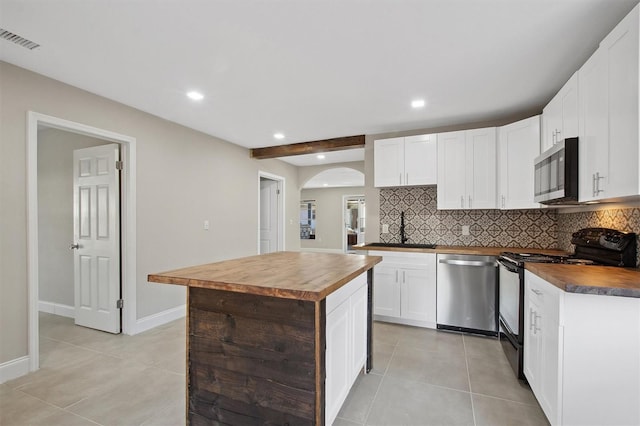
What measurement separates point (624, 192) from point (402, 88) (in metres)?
1.79

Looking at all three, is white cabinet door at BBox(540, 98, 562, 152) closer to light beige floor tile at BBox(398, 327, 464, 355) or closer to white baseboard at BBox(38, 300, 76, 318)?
light beige floor tile at BBox(398, 327, 464, 355)

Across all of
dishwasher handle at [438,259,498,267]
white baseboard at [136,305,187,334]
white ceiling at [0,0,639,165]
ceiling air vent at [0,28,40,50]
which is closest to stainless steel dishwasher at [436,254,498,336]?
dishwasher handle at [438,259,498,267]

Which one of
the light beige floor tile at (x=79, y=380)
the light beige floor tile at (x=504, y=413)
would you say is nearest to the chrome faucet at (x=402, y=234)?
the light beige floor tile at (x=504, y=413)

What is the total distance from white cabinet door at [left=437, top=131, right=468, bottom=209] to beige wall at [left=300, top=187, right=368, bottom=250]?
692 centimetres

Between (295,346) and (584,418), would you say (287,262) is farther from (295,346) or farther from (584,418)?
(584,418)

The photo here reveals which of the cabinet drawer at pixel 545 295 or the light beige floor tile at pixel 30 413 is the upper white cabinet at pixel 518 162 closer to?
the cabinet drawer at pixel 545 295

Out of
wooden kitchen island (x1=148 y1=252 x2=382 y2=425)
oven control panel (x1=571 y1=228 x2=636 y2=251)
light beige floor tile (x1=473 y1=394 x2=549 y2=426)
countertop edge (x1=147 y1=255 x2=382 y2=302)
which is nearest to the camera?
countertop edge (x1=147 y1=255 x2=382 y2=302)

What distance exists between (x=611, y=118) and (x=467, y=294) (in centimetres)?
212

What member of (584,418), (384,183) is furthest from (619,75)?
(384,183)

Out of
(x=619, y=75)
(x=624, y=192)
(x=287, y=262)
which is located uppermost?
(x=619, y=75)

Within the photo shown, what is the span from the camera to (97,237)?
342 cm

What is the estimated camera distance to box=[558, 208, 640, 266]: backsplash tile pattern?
207cm

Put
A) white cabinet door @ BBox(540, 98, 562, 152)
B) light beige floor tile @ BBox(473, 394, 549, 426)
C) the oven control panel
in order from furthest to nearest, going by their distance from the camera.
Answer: white cabinet door @ BBox(540, 98, 562, 152), the oven control panel, light beige floor tile @ BBox(473, 394, 549, 426)

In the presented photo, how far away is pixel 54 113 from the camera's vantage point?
2.63m
